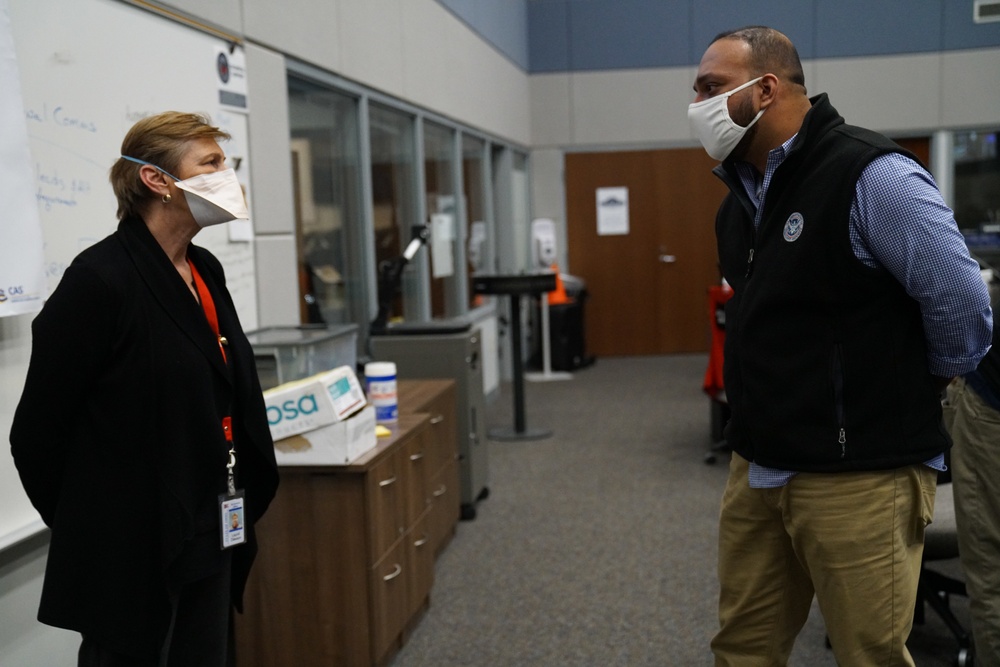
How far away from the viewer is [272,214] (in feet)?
12.3

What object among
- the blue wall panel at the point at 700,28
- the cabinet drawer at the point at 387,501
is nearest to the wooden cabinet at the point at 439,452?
the cabinet drawer at the point at 387,501

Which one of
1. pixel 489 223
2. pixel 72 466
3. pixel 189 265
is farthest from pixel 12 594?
pixel 489 223

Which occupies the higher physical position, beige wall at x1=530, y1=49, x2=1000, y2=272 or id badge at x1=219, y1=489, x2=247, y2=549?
beige wall at x1=530, y1=49, x2=1000, y2=272

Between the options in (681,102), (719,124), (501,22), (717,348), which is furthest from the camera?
(681,102)

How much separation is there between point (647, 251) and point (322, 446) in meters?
7.62

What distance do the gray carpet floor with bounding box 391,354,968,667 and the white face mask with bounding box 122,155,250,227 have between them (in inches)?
64.3

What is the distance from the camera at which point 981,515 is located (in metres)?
2.32

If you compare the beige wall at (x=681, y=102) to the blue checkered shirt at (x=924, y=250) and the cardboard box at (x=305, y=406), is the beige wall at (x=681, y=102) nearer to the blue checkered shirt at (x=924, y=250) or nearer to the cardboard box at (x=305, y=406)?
the cardboard box at (x=305, y=406)

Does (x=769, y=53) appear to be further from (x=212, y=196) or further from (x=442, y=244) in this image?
(x=442, y=244)

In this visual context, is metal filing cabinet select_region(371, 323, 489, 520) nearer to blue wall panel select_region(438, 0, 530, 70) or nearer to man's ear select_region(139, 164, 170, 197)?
man's ear select_region(139, 164, 170, 197)

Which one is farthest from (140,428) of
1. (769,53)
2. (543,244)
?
(543,244)

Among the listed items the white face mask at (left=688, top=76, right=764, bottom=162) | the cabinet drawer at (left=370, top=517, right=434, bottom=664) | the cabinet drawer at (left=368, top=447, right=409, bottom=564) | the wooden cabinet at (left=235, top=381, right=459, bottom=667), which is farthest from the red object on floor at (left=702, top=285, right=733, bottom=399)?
the white face mask at (left=688, top=76, right=764, bottom=162)

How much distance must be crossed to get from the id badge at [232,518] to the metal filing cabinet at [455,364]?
2505 millimetres

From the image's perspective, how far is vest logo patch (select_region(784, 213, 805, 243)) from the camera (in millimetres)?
1665
